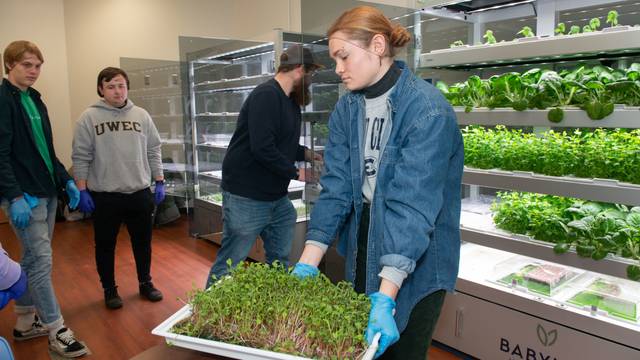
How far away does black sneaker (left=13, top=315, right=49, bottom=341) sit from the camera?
10.5 feet

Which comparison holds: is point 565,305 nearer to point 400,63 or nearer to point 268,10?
point 400,63

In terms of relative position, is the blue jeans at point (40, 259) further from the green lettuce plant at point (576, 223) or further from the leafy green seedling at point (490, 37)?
the leafy green seedling at point (490, 37)

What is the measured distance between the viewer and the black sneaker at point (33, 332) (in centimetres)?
319

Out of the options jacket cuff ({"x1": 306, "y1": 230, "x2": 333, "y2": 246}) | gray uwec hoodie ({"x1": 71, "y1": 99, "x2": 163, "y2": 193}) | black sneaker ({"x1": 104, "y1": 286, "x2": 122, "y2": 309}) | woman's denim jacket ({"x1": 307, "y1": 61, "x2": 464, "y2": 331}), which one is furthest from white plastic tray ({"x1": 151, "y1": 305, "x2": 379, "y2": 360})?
black sneaker ({"x1": 104, "y1": 286, "x2": 122, "y2": 309})

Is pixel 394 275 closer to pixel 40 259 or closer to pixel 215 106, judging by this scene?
pixel 40 259

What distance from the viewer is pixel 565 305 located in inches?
97.7

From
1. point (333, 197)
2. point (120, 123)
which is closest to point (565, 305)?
point (333, 197)

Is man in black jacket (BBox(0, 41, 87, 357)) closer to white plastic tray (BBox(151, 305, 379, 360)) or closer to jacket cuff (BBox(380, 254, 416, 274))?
white plastic tray (BBox(151, 305, 379, 360))

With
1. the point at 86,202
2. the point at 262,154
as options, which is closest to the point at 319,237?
the point at 262,154

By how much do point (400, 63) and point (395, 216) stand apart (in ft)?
1.82

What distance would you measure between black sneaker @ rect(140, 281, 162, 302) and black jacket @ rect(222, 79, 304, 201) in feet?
4.81

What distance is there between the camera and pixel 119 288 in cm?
420

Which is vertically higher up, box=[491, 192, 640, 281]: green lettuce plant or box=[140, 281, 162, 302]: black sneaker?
box=[491, 192, 640, 281]: green lettuce plant

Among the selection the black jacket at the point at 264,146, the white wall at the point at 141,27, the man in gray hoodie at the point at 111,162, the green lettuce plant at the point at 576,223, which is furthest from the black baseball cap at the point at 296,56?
the white wall at the point at 141,27
